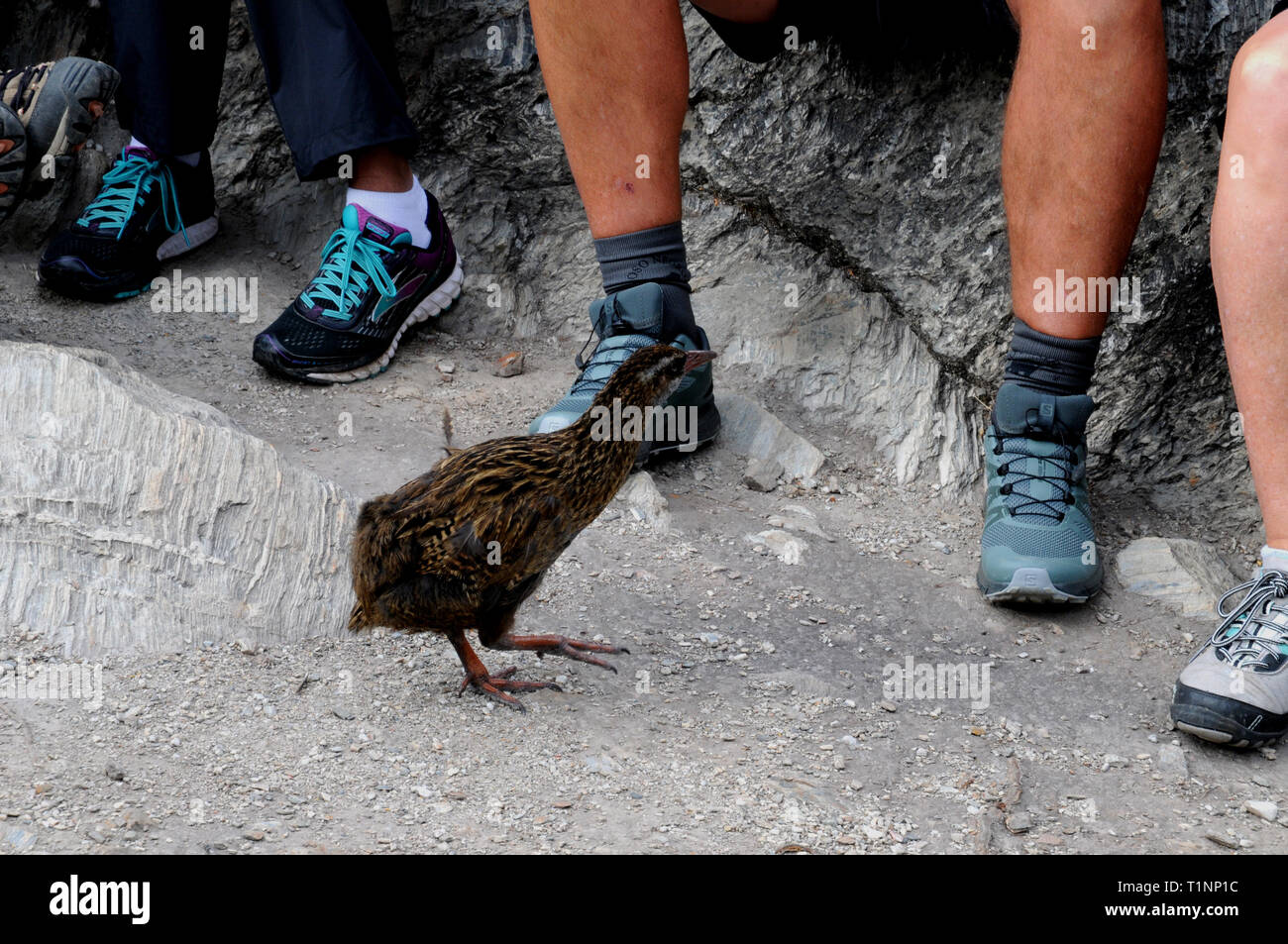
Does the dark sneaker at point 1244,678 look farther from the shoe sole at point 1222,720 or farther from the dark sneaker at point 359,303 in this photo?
the dark sneaker at point 359,303

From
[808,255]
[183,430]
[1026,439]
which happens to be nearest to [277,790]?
[183,430]

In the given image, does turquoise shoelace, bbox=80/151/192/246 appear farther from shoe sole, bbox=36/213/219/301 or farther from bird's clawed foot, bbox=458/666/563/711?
bird's clawed foot, bbox=458/666/563/711

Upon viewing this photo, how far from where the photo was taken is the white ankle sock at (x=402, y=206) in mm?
4746

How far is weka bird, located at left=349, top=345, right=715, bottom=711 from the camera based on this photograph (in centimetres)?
281

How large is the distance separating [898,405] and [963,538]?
699mm

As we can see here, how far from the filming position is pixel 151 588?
3.03 metres

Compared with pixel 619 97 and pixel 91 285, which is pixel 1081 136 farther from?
pixel 91 285

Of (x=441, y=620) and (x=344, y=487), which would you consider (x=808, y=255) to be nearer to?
(x=344, y=487)

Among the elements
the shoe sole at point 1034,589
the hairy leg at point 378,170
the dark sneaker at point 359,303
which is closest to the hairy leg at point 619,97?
the hairy leg at point 378,170

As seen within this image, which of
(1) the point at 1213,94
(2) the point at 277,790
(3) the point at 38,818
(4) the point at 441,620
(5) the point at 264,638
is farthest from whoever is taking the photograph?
(1) the point at 1213,94

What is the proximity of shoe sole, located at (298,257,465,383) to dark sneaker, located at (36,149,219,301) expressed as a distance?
988mm

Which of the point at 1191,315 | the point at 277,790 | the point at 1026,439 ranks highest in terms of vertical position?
the point at 1191,315

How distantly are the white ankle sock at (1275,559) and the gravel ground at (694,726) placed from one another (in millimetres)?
416

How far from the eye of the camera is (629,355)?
3.84 meters
